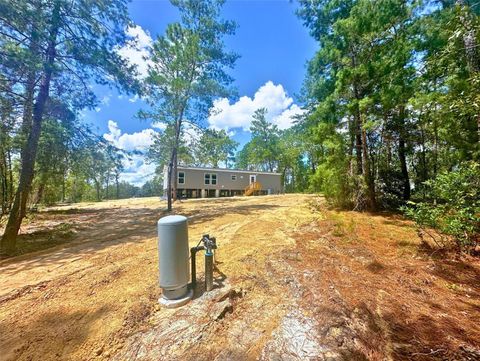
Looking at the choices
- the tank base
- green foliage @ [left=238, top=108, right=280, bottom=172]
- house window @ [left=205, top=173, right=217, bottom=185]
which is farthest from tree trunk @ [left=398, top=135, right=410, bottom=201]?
green foliage @ [left=238, top=108, right=280, bottom=172]

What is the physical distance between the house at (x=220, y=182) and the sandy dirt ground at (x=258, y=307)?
52.2 feet

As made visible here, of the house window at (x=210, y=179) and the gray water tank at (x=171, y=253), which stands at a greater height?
the house window at (x=210, y=179)

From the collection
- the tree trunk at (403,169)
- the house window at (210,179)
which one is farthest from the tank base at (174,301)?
the house window at (210,179)

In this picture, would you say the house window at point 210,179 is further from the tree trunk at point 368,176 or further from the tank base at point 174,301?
the tank base at point 174,301

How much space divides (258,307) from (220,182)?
20071mm

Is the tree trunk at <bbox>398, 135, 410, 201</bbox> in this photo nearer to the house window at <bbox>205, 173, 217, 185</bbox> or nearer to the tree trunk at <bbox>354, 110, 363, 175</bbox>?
the tree trunk at <bbox>354, 110, 363, 175</bbox>

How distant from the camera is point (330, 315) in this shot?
7.42ft

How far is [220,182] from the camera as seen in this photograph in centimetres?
2234

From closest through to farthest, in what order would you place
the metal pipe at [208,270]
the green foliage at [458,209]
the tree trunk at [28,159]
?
the metal pipe at [208,270], the green foliage at [458,209], the tree trunk at [28,159]

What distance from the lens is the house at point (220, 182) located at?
2030 centimetres

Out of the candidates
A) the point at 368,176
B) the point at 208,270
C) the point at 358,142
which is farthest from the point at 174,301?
the point at 358,142

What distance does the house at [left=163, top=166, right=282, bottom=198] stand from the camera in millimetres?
20297

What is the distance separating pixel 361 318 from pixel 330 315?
325 millimetres

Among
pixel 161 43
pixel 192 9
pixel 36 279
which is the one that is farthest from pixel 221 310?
pixel 192 9
